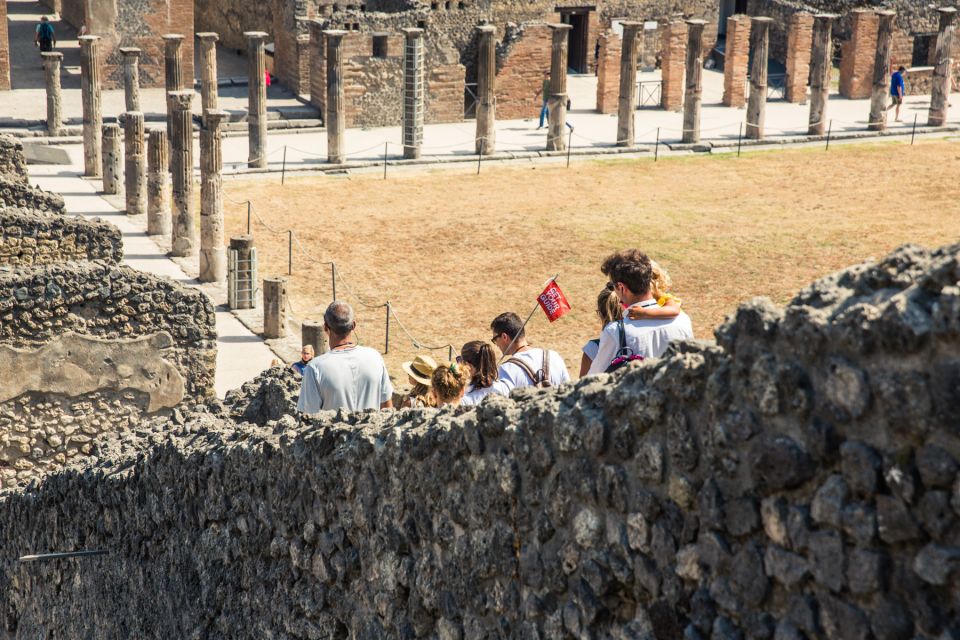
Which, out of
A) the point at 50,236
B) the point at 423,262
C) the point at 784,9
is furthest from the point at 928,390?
the point at 784,9

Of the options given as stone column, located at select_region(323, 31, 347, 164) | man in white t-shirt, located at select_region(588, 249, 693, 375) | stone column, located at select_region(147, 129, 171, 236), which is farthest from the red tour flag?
stone column, located at select_region(323, 31, 347, 164)

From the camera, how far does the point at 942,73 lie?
32.4 meters

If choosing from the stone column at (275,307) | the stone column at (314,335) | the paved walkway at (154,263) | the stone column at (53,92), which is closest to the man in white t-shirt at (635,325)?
the paved walkway at (154,263)

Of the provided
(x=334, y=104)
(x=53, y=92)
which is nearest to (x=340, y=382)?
(x=334, y=104)

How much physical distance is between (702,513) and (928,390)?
34.7 inches

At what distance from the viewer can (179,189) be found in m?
21.6

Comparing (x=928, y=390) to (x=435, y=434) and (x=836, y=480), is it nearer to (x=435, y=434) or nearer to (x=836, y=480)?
(x=836, y=480)

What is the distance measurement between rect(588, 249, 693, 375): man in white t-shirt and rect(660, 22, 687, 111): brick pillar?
2791 cm

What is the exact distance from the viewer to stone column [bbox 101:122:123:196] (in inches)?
950

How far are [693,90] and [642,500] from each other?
26.4 meters

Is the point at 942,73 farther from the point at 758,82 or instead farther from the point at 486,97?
the point at 486,97

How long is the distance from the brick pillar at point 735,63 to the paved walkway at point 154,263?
1515cm

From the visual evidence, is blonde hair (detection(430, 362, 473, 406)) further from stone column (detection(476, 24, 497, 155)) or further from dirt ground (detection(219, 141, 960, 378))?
stone column (detection(476, 24, 497, 155))

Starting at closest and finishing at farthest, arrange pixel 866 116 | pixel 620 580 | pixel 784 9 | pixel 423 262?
pixel 620 580
pixel 423 262
pixel 866 116
pixel 784 9
